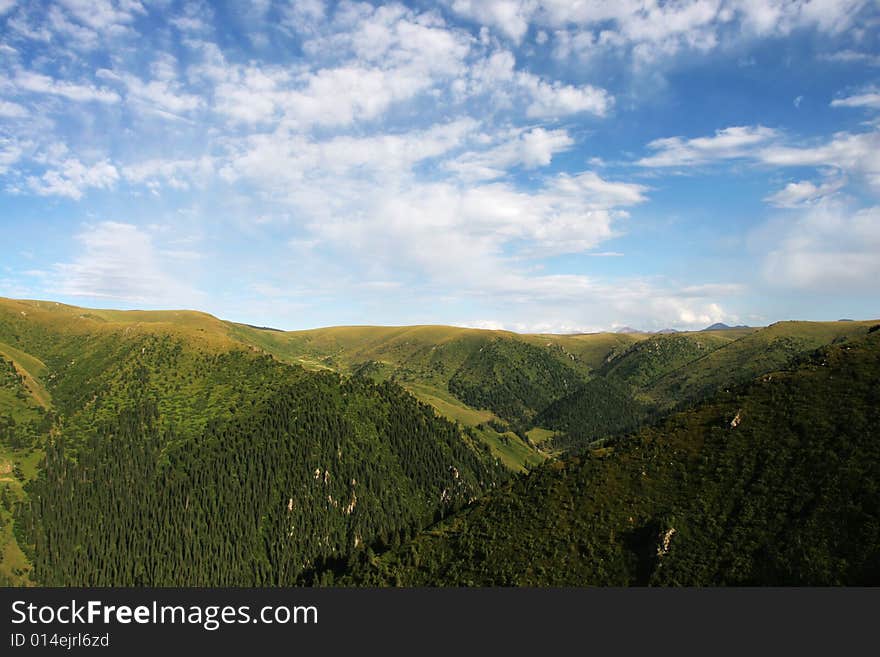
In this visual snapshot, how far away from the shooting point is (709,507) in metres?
110

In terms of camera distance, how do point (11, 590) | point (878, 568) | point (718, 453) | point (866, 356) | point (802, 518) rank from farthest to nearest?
1. point (866, 356)
2. point (718, 453)
3. point (802, 518)
4. point (878, 568)
5. point (11, 590)

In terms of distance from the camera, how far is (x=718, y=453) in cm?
12481

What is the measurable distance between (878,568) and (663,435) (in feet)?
198

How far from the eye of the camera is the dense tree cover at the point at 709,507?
307 feet

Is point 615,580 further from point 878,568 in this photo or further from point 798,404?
point 798,404

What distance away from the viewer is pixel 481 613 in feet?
150

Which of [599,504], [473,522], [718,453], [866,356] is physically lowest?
[473,522]

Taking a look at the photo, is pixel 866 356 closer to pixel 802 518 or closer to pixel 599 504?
pixel 802 518

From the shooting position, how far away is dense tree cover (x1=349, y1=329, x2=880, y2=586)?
93.5 meters

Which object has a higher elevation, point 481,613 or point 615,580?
point 481,613

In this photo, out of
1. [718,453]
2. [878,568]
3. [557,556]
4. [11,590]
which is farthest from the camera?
→ [718,453]

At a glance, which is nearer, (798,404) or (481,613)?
(481,613)

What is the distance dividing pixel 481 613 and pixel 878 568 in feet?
273

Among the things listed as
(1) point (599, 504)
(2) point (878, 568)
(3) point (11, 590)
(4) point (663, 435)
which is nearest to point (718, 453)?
(4) point (663, 435)
